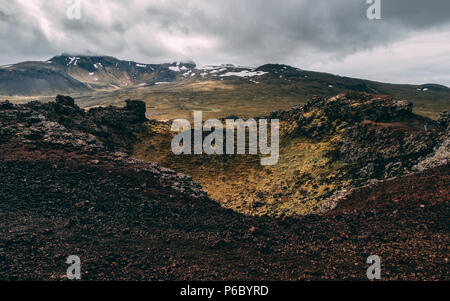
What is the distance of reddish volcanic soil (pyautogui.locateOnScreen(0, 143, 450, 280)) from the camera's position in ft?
55.2

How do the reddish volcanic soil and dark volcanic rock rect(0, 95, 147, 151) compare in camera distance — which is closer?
the reddish volcanic soil

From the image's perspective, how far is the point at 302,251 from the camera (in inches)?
781

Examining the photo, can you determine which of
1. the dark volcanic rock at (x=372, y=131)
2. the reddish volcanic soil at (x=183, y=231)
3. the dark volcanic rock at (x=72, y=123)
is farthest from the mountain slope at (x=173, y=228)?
the dark volcanic rock at (x=372, y=131)

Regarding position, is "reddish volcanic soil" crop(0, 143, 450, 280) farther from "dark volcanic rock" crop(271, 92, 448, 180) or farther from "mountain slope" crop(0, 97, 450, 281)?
"dark volcanic rock" crop(271, 92, 448, 180)

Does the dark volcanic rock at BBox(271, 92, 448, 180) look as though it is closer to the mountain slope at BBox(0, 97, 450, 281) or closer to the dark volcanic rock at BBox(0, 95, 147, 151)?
the mountain slope at BBox(0, 97, 450, 281)

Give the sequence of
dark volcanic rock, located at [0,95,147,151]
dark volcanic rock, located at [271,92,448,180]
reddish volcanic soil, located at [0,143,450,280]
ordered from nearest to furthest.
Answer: reddish volcanic soil, located at [0,143,450,280]
dark volcanic rock, located at [271,92,448,180]
dark volcanic rock, located at [0,95,147,151]

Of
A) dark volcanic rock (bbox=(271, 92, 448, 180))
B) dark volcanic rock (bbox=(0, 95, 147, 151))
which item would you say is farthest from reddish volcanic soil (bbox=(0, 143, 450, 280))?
dark volcanic rock (bbox=(271, 92, 448, 180))

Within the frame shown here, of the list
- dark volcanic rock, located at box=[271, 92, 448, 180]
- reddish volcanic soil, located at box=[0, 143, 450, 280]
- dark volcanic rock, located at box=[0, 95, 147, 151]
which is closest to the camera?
reddish volcanic soil, located at box=[0, 143, 450, 280]

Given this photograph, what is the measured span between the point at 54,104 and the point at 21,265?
123ft

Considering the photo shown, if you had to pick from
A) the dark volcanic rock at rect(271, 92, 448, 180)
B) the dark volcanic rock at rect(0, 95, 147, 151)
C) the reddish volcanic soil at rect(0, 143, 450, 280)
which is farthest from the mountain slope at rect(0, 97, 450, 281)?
the dark volcanic rock at rect(271, 92, 448, 180)

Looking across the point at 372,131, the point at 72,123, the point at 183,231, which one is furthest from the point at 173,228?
the point at 372,131

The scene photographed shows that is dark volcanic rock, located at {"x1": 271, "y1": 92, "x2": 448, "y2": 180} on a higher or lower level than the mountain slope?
higher
